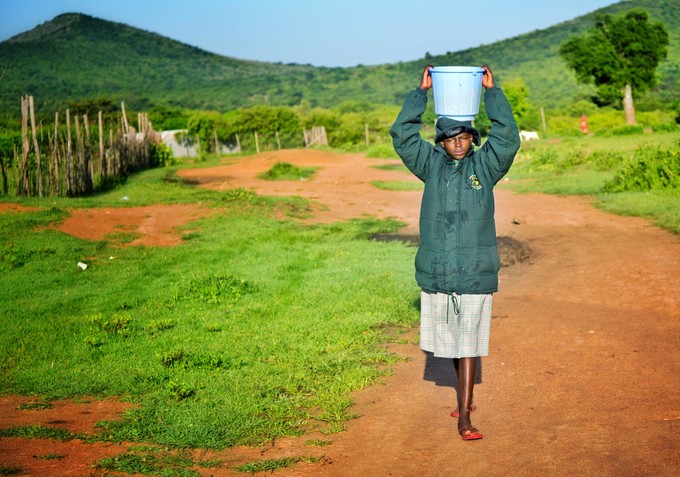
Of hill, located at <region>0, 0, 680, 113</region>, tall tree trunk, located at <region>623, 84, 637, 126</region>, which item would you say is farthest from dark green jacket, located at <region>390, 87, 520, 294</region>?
hill, located at <region>0, 0, 680, 113</region>

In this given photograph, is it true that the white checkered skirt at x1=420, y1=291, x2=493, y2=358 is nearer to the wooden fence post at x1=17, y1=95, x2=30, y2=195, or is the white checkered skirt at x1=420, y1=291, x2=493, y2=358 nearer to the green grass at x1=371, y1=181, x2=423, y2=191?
the wooden fence post at x1=17, y1=95, x2=30, y2=195

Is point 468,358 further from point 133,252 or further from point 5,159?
point 5,159

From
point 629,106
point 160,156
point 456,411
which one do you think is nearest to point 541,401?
point 456,411

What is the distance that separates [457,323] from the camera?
4480 mm

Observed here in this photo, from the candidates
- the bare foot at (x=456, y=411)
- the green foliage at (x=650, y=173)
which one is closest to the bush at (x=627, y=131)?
the green foliage at (x=650, y=173)

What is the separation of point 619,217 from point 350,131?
1315 inches

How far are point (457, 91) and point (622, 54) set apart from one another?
4252cm

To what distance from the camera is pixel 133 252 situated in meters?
10.6

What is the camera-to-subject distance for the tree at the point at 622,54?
4288 cm

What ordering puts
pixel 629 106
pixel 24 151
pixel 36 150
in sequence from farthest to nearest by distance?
pixel 629 106
pixel 36 150
pixel 24 151

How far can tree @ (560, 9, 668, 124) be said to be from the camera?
4288cm

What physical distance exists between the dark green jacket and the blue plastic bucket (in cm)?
15

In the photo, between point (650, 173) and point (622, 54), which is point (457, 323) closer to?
point (650, 173)

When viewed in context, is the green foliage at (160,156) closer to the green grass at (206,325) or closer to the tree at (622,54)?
the green grass at (206,325)
